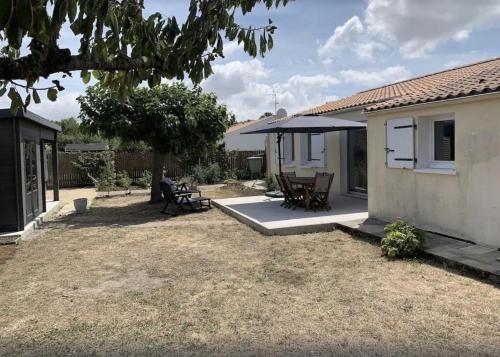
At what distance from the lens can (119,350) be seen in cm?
386

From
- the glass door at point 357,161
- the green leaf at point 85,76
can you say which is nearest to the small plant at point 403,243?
the green leaf at point 85,76

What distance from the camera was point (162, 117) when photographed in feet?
41.4

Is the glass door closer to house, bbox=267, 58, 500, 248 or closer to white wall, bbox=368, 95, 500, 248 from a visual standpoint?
house, bbox=267, 58, 500, 248

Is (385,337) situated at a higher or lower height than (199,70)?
lower

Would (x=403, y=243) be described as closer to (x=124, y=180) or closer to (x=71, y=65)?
(x=71, y=65)

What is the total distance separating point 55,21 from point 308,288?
13.9ft

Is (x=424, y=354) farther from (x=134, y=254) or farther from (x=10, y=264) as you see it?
(x=10, y=264)

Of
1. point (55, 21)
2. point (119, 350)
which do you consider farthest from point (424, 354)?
point (55, 21)

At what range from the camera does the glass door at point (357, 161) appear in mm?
12867

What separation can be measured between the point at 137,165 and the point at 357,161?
1259 centimetres

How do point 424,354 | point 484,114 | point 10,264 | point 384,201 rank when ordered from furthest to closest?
point 384,201 → point 10,264 → point 484,114 → point 424,354

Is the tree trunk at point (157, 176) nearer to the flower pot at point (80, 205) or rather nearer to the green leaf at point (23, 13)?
the flower pot at point (80, 205)

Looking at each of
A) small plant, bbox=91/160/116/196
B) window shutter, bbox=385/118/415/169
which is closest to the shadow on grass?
small plant, bbox=91/160/116/196

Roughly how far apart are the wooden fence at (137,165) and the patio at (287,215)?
9675 millimetres
